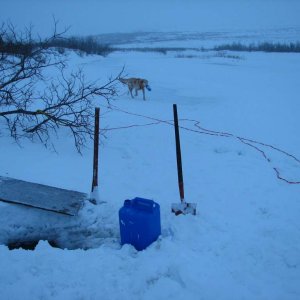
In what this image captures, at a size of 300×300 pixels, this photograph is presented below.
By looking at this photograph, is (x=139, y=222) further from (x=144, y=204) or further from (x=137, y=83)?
(x=137, y=83)

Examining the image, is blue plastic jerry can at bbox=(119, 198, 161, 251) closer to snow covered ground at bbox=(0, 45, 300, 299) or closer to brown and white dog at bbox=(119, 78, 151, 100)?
snow covered ground at bbox=(0, 45, 300, 299)

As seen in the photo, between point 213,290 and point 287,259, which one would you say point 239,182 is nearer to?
point 287,259

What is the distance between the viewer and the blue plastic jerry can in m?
3.43

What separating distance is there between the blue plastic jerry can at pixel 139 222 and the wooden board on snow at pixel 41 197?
2.85 feet

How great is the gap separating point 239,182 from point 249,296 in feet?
8.24

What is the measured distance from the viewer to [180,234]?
12.5 feet

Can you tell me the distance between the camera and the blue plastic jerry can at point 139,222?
3432 millimetres

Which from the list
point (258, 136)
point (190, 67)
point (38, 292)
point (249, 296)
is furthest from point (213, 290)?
point (190, 67)

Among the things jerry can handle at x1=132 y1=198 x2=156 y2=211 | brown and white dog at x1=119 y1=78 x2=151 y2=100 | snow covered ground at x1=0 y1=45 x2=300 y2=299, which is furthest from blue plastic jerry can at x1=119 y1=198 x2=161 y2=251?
brown and white dog at x1=119 y1=78 x2=151 y2=100

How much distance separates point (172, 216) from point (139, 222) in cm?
81

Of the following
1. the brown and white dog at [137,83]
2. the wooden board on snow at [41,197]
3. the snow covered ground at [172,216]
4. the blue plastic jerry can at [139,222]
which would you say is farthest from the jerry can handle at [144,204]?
the brown and white dog at [137,83]

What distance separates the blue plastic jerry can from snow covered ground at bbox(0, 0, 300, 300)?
0.33 feet

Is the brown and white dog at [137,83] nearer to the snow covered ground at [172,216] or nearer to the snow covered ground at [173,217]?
Result: the snow covered ground at [172,216]

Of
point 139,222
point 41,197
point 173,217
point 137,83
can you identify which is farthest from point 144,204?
point 137,83
